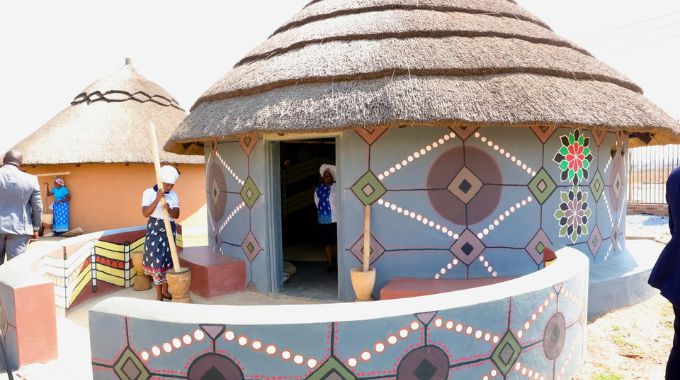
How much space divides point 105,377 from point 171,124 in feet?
40.1

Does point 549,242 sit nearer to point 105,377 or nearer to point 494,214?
point 494,214

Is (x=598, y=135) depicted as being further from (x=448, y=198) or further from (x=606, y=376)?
(x=606, y=376)

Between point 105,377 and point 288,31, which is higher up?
point 288,31

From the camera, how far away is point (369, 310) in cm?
253

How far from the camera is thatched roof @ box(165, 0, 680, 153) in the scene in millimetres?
4477

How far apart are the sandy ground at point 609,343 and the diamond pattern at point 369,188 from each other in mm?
1376

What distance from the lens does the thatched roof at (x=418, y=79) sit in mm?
4477

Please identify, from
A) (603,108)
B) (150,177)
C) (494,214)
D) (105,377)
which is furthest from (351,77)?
(150,177)

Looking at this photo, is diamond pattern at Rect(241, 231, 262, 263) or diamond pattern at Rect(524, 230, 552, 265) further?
diamond pattern at Rect(241, 231, 262, 263)

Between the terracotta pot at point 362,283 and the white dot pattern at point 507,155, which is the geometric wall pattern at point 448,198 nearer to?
the white dot pattern at point 507,155

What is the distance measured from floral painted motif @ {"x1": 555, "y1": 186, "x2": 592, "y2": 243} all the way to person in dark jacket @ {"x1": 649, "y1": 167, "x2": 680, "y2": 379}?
9.52 feet

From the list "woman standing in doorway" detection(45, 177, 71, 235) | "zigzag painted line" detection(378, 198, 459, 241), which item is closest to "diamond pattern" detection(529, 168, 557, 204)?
"zigzag painted line" detection(378, 198, 459, 241)

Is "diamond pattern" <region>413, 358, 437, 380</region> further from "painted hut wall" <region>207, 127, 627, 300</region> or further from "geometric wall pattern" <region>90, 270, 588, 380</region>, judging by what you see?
A: "painted hut wall" <region>207, 127, 627, 300</region>

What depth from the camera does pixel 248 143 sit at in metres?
5.59
